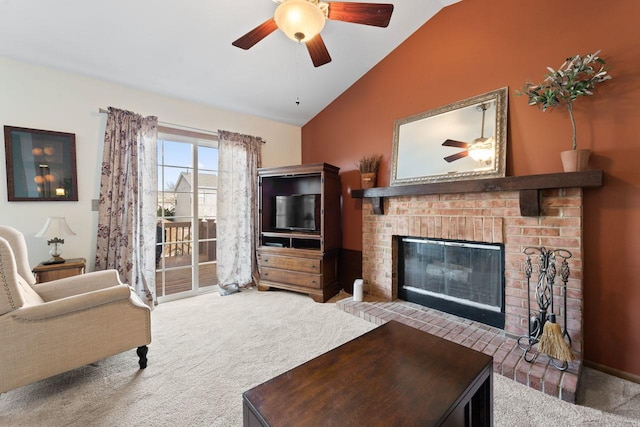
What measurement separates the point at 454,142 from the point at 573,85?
0.90m

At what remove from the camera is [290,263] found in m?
3.57

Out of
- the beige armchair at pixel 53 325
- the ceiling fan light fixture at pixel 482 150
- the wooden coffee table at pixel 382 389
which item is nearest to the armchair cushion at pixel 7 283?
the beige armchair at pixel 53 325

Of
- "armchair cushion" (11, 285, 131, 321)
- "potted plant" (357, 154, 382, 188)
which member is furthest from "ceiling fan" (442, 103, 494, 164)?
"armchair cushion" (11, 285, 131, 321)

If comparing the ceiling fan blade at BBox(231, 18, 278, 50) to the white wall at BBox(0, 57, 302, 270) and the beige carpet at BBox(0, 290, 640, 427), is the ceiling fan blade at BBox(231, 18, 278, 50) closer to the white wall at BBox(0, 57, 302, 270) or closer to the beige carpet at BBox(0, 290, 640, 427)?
the white wall at BBox(0, 57, 302, 270)

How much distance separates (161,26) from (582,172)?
367 cm

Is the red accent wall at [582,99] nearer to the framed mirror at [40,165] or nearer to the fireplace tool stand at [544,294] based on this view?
the fireplace tool stand at [544,294]

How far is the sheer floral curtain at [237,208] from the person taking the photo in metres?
3.70

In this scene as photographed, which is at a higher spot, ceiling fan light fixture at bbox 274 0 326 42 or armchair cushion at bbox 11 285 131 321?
ceiling fan light fixture at bbox 274 0 326 42

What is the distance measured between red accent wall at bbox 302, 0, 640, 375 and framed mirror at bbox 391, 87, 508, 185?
97mm

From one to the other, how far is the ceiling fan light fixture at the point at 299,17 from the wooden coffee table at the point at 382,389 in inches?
77.2

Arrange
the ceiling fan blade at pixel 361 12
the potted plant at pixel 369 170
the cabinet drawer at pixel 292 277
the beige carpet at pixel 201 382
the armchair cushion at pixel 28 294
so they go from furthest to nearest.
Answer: the cabinet drawer at pixel 292 277 → the potted plant at pixel 369 170 → the armchair cushion at pixel 28 294 → the ceiling fan blade at pixel 361 12 → the beige carpet at pixel 201 382

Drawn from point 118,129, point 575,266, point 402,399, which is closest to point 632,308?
point 575,266

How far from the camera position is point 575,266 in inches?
75.0

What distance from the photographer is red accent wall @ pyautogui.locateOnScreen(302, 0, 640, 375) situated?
1804 millimetres
